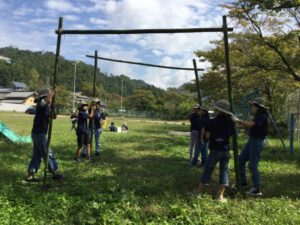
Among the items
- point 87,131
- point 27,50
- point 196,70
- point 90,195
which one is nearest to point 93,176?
point 90,195

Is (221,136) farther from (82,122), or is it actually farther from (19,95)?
(19,95)

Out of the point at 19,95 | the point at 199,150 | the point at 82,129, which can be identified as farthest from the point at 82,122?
the point at 19,95

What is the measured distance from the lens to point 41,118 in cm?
791

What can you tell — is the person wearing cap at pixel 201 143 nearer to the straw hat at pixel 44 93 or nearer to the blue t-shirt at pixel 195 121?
the blue t-shirt at pixel 195 121

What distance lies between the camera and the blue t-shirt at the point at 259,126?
297 inches

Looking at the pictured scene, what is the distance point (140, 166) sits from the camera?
10.5 m

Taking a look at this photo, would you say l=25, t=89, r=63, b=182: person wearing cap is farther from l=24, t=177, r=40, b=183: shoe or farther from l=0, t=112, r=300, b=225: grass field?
l=0, t=112, r=300, b=225: grass field

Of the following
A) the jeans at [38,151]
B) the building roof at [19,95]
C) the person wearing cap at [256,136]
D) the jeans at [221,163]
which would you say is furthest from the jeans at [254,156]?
the building roof at [19,95]

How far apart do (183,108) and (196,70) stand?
6422 centimetres

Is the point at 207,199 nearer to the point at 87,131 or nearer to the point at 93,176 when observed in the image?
the point at 93,176

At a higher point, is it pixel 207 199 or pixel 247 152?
pixel 247 152

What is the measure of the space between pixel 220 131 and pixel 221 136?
95 millimetres

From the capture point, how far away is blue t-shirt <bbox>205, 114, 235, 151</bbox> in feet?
22.7

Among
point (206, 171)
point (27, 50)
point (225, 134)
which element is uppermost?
point (27, 50)
